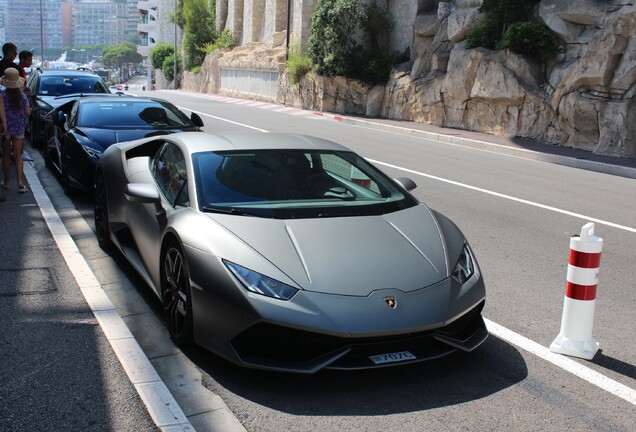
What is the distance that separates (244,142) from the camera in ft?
18.2

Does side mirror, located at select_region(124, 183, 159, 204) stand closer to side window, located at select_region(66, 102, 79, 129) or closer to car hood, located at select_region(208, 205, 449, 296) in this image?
car hood, located at select_region(208, 205, 449, 296)

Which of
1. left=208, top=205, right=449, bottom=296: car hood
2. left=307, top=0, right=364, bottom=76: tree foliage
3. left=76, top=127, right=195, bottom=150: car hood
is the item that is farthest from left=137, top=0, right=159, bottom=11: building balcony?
left=208, top=205, right=449, bottom=296: car hood

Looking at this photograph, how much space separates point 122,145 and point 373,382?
4012 mm

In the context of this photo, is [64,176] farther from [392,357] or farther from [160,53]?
[160,53]

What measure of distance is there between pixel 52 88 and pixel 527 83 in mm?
14466

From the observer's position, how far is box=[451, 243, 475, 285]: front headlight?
171 inches

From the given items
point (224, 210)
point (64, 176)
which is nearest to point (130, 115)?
point (64, 176)

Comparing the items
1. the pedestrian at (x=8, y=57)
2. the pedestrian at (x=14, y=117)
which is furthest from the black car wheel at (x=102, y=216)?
the pedestrian at (x=8, y=57)

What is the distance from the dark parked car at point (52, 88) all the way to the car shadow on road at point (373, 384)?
35.7 ft

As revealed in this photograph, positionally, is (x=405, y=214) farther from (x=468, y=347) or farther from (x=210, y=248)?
(x=210, y=248)

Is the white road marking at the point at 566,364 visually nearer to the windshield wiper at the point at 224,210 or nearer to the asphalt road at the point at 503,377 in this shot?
the asphalt road at the point at 503,377

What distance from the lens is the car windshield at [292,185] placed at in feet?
15.7

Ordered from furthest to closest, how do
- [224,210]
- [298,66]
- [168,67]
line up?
[168,67], [298,66], [224,210]

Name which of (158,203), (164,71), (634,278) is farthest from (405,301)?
(164,71)
